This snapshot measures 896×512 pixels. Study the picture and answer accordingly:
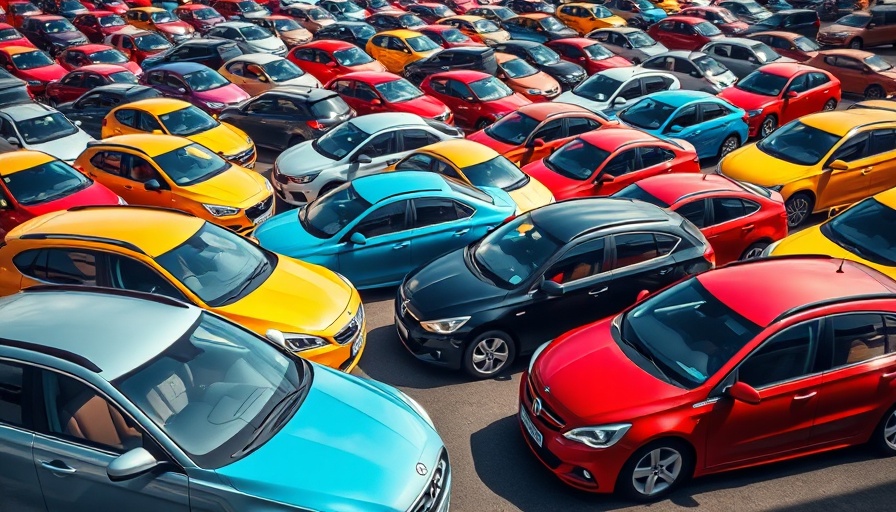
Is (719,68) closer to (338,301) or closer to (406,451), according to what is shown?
(338,301)

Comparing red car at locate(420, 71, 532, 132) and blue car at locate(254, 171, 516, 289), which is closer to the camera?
blue car at locate(254, 171, 516, 289)

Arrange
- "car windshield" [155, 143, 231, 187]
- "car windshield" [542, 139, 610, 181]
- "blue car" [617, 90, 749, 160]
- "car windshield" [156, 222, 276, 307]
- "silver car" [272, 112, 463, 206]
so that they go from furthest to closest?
1. "blue car" [617, 90, 749, 160]
2. "silver car" [272, 112, 463, 206]
3. "car windshield" [542, 139, 610, 181]
4. "car windshield" [155, 143, 231, 187]
5. "car windshield" [156, 222, 276, 307]

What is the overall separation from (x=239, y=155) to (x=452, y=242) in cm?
601

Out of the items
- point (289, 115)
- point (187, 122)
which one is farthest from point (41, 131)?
point (289, 115)

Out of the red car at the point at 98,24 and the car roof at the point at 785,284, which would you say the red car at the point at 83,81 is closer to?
the red car at the point at 98,24

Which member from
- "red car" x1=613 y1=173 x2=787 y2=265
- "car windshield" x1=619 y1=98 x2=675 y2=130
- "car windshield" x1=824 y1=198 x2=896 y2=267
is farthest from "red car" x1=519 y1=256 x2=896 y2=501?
"car windshield" x1=619 y1=98 x2=675 y2=130

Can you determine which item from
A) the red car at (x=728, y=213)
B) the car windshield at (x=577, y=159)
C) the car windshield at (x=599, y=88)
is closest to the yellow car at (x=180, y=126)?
the car windshield at (x=577, y=159)

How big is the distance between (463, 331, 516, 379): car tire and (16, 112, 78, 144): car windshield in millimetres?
10031

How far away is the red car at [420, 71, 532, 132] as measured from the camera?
17078mm

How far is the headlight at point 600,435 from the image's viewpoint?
19.7 ft

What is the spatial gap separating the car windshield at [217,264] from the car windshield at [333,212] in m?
1.44

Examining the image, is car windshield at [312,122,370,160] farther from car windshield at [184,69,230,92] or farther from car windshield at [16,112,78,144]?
car windshield at [184,69,230,92]

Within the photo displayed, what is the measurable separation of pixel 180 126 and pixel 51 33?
13.2 metres

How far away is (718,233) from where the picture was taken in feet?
33.2
